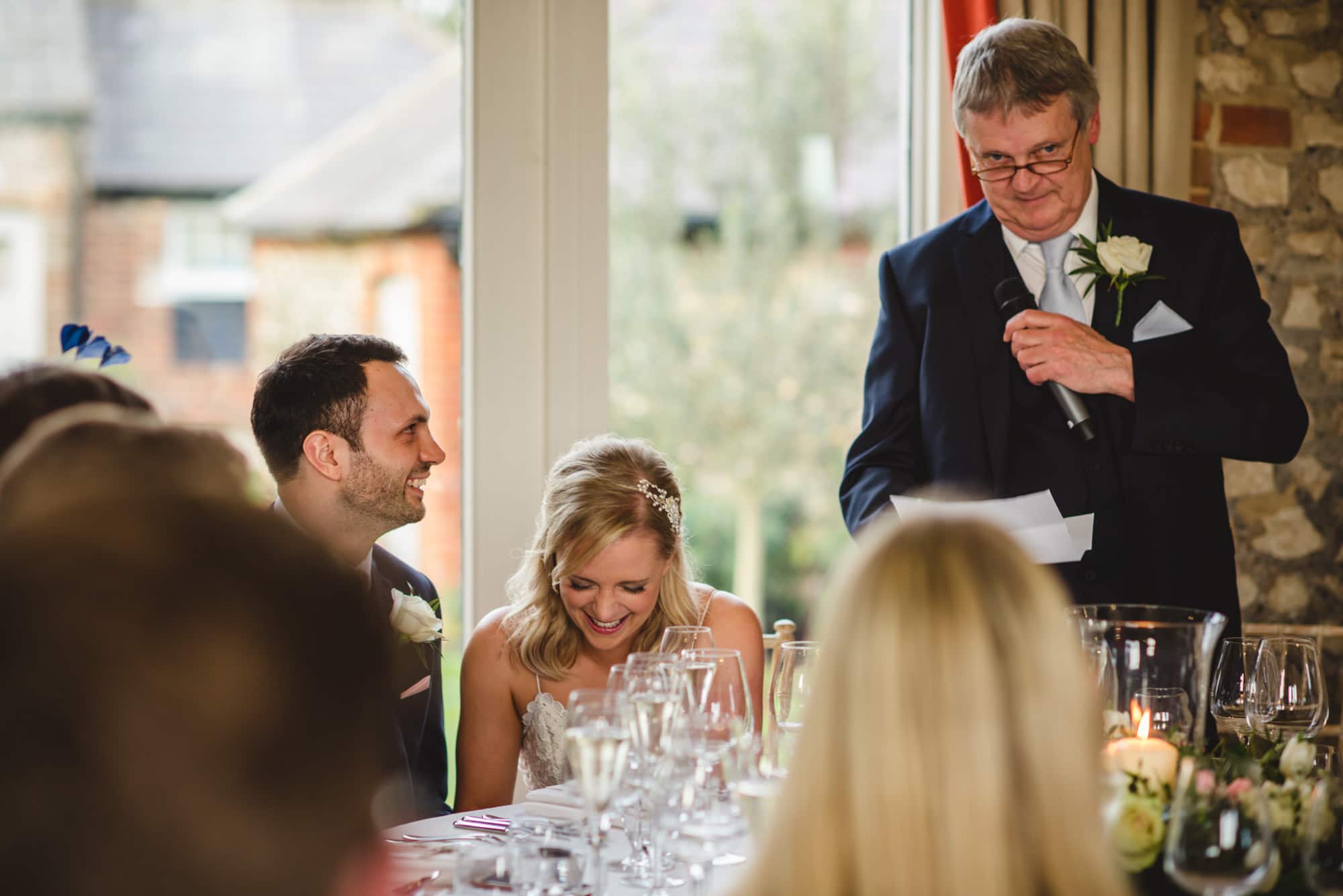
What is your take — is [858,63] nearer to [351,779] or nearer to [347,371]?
[347,371]

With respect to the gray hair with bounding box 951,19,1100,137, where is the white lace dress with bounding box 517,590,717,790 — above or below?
below

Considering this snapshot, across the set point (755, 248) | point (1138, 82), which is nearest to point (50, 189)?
point (755, 248)

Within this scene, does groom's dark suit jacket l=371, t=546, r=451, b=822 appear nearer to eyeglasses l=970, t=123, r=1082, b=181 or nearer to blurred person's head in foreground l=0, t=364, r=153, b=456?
blurred person's head in foreground l=0, t=364, r=153, b=456

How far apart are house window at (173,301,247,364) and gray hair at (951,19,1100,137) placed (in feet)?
5.90

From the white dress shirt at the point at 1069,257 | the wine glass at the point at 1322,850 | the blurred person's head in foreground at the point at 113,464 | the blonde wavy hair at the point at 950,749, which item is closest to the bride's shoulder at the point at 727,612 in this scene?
the white dress shirt at the point at 1069,257

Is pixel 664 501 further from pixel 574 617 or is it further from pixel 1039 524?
pixel 1039 524

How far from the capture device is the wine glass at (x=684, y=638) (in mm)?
1968

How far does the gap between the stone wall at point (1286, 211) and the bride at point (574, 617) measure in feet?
5.21

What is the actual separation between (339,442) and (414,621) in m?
0.43

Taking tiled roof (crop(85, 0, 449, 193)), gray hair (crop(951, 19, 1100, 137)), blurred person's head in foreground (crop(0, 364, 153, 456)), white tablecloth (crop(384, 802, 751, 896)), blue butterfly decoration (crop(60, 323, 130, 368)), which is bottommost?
white tablecloth (crop(384, 802, 751, 896))

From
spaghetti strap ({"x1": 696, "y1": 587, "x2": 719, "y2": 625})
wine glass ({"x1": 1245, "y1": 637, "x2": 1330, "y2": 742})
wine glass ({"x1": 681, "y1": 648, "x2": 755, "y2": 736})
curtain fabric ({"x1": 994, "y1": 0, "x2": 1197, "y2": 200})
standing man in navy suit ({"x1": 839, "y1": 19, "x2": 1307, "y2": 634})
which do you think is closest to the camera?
wine glass ({"x1": 681, "y1": 648, "x2": 755, "y2": 736})

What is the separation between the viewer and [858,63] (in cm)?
368

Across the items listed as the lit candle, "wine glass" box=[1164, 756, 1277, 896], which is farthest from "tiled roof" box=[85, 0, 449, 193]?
"wine glass" box=[1164, 756, 1277, 896]

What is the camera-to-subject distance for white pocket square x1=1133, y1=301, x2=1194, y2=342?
2.39m
